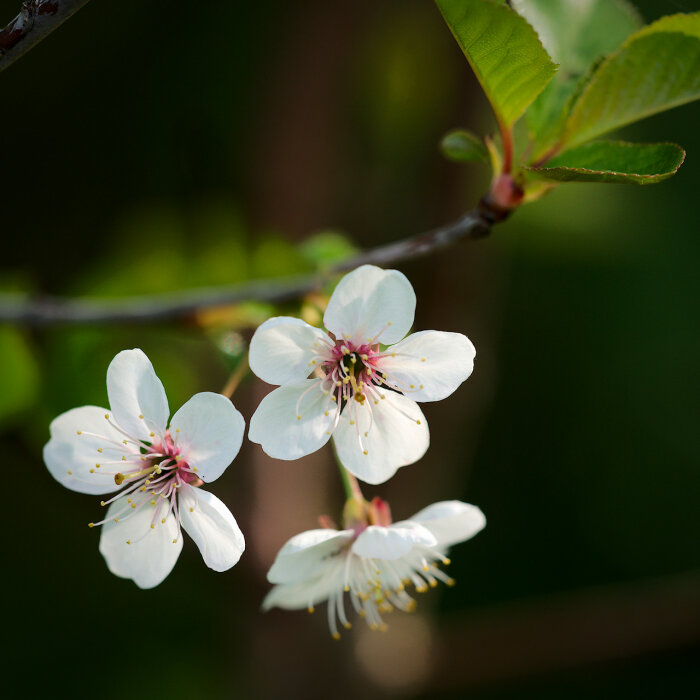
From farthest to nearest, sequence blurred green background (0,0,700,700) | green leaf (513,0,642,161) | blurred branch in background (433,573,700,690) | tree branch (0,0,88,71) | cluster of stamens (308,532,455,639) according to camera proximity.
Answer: blurred branch in background (433,573,700,690) → blurred green background (0,0,700,700) → green leaf (513,0,642,161) → cluster of stamens (308,532,455,639) → tree branch (0,0,88,71)

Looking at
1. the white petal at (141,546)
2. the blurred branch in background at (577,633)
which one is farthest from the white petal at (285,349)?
the blurred branch in background at (577,633)

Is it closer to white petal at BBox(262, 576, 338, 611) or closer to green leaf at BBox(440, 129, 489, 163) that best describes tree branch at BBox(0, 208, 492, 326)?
green leaf at BBox(440, 129, 489, 163)

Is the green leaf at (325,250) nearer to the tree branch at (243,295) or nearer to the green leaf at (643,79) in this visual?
the tree branch at (243,295)

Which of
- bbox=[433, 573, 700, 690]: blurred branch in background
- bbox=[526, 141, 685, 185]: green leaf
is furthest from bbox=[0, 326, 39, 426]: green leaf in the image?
bbox=[433, 573, 700, 690]: blurred branch in background

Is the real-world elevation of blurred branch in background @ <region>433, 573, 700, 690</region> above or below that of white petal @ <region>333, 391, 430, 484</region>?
above

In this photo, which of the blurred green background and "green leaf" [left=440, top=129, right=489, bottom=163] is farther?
the blurred green background

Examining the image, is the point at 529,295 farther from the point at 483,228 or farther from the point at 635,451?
the point at 483,228

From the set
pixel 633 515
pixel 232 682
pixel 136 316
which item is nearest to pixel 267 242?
pixel 136 316
